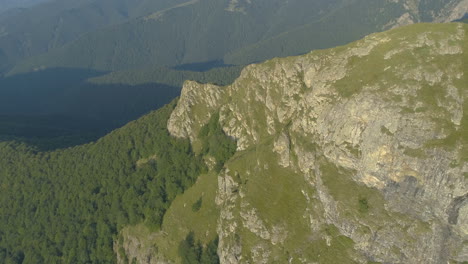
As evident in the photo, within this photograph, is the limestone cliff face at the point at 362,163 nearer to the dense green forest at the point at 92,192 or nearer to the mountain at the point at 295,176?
the mountain at the point at 295,176

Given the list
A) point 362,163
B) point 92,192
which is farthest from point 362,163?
point 92,192

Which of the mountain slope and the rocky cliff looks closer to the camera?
the rocky cliff

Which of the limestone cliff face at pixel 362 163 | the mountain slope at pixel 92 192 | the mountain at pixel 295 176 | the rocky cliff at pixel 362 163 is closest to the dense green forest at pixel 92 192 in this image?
the mountain slope at pixel 92 192

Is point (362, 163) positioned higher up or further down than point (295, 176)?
higher up

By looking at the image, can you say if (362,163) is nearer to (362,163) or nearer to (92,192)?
(362,163)

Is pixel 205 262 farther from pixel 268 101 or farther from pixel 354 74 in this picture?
pixel 354 74

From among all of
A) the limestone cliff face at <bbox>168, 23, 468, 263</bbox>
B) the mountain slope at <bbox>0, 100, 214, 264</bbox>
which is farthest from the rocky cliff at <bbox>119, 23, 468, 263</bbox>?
the mountain slope at <bbox>0, 100, 214, 264</bbox>

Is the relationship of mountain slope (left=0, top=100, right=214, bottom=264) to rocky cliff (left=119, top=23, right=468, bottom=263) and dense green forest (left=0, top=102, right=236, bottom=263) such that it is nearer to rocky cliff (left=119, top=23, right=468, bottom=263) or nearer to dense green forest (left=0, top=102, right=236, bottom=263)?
dense green forest (left=0, top=102, right=236, bottom=263)
